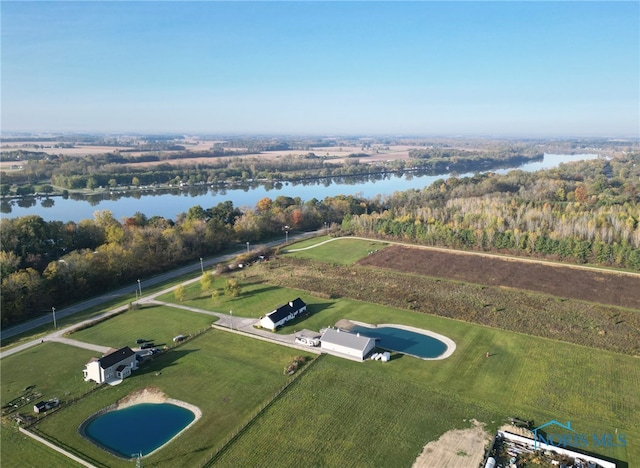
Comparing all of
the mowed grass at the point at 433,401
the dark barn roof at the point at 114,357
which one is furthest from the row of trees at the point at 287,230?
the mowed grass at the point at 433,401

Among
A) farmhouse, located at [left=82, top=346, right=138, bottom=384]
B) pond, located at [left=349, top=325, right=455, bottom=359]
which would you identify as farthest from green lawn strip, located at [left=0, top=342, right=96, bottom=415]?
pond, located at [left=349, top=325, right=455, bottom=359]

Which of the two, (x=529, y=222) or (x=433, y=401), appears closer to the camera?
(x=433, y=401)

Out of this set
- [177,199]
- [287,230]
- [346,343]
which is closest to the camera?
[346,343]

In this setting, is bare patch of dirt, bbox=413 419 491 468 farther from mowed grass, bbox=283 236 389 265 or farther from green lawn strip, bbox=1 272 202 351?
mowed grass, bbox=283 236 389 265

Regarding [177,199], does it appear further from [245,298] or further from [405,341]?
[405,341]

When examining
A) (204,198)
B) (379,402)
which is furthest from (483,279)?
(204,198)

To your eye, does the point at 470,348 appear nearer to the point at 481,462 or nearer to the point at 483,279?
the point at 481,462

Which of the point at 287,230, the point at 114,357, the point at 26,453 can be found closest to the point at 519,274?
the point at 287,230

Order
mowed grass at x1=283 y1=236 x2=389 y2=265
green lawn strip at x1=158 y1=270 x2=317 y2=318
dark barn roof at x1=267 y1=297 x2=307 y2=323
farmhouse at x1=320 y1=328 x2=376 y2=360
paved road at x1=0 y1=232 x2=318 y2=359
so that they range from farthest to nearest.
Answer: mowed grass at x1=283 y1=236 x2=389 y2=265, green lawn strip at x1=158 y1=270 x2=317 y2=318, dark barn roof at x1=267 y1=297 x2=307 y2=323, paved road at x1=0 y1=232 x2=318 y2=359, farmhouse at x1=320 y1=328 x2=376 y2=360
